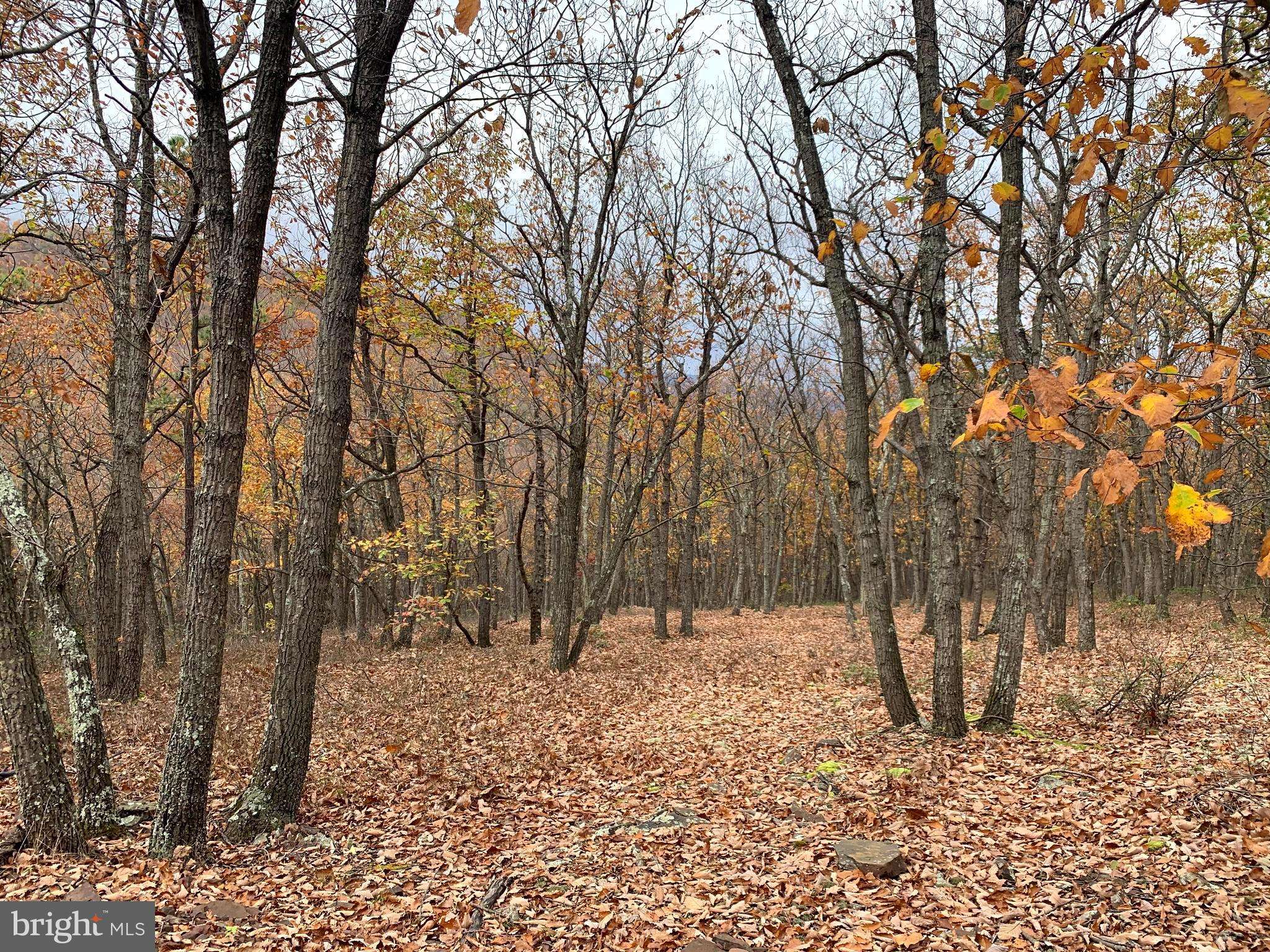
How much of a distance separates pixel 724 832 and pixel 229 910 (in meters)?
3.47

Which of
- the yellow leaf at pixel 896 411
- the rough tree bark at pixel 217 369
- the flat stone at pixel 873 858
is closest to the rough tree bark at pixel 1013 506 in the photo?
the flat stone at pixel 873 858

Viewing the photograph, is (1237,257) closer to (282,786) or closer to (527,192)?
(527,192)

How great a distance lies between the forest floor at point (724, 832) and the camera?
13.1 feet

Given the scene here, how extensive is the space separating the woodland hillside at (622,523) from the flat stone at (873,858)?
0.04 metres

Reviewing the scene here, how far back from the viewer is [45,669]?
48.8 ft

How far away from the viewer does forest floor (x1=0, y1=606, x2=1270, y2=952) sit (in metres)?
4.01

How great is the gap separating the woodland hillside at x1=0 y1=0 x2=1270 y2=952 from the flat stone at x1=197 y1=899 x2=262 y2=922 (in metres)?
0.02

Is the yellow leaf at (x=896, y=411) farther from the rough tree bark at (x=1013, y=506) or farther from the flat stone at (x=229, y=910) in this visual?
the rough tree bark at (x=1013, y=506)

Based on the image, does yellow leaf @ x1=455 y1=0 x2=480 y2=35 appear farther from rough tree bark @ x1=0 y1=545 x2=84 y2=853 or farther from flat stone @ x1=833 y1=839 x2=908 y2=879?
flat stone @ x1=833 y1=839 x2=908 y2=879

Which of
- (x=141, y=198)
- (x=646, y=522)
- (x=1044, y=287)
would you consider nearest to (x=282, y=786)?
(x=141, y=198)

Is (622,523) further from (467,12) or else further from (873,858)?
(467,12)

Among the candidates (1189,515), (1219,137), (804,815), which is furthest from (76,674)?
(1219,137)

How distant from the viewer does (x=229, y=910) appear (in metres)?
4.21

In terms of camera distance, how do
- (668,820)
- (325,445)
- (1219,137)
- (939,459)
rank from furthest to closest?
(939,459) → (668,820) → (325,445) → (1219,137)
